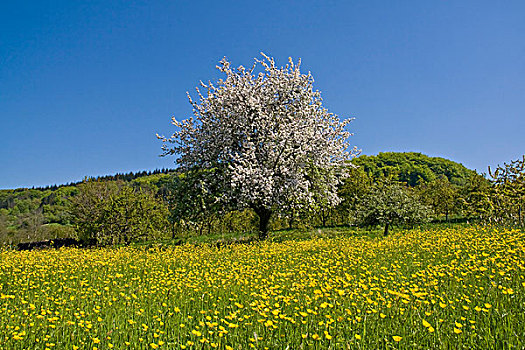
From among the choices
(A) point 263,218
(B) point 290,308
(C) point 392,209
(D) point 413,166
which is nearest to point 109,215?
(A) point 263,218

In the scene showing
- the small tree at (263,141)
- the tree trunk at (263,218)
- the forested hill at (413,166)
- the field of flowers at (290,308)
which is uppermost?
the forested hill at (413,166)

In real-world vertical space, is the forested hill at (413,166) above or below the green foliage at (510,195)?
above

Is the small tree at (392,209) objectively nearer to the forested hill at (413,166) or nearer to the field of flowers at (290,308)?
the field of flowers at (290,308)

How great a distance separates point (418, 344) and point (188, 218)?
14614mm

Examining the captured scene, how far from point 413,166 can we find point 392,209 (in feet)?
292

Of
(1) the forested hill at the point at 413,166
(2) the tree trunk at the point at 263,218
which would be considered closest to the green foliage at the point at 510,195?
(2) the tree trunk at the point at 263,218

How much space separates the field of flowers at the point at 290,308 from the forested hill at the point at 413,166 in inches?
3354

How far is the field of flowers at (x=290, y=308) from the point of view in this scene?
4312mm

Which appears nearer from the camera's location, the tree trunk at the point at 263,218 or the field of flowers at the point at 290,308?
the field of flowers at the point at 290,308

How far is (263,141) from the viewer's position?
17688mm

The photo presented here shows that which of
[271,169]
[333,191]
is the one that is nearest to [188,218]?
[271,169]

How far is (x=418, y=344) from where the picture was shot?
4156 millimetres

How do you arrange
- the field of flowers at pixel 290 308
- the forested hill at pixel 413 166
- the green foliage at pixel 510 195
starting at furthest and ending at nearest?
the forested hill at pixel 413 166 → the green foliage at pixel 510 195 → the field of flowers at pixel 290 308

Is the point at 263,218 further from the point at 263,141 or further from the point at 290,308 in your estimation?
the point at 290,308
